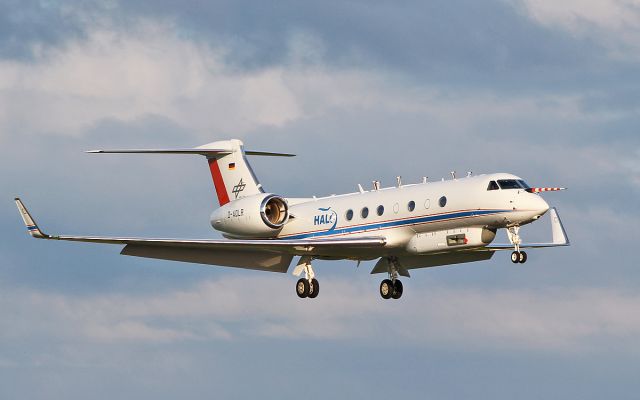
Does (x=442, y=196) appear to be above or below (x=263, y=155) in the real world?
below

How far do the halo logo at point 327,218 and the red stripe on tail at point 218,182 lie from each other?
5089mm

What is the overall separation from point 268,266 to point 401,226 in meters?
6.26

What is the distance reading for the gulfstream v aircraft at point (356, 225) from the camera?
47.8 m

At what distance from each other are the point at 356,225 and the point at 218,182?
772cm

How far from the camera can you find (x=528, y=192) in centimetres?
4766

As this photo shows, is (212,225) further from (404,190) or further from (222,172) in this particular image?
(404,190)

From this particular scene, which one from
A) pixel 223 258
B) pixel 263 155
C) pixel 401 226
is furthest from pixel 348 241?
pixel 263 155

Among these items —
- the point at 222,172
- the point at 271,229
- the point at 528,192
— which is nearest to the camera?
the point at 528,192

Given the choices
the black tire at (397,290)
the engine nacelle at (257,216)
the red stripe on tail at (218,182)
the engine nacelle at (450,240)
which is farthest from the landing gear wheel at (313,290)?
the red stripe on tail at (218,182)

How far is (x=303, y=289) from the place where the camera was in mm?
51906

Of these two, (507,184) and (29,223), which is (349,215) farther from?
(29,223)

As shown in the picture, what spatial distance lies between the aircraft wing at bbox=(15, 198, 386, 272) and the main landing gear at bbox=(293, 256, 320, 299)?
1.44 ft

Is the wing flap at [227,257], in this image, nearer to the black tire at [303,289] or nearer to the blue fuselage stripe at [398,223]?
the blue fuselage stripe at [398,223]

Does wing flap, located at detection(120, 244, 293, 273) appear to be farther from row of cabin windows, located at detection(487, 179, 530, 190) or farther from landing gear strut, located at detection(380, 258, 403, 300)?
row of cabin windows, located at detection(487, 179, 530, 190)
